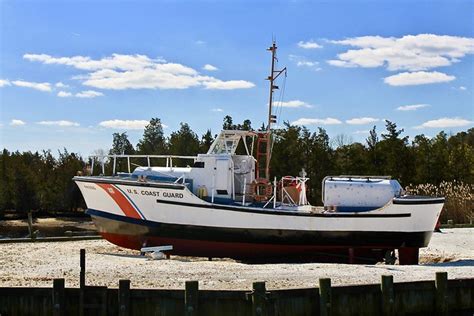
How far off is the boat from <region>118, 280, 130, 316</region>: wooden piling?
9940 mm

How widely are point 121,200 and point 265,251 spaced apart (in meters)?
5.52

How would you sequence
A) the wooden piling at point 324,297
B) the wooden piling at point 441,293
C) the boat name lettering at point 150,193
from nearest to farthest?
the wooden piling at point 324,297, the wooden piling at point 441,293, the boat name lettering at point 150,193

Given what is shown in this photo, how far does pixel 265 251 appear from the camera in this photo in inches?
857

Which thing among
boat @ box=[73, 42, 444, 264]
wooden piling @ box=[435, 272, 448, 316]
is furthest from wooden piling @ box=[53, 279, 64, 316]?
boat @ box=[73, 42, 444, 264]

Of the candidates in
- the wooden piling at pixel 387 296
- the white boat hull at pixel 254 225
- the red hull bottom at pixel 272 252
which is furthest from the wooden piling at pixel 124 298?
the red hull bottom at pixel 272 252

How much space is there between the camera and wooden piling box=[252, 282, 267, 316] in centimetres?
1147

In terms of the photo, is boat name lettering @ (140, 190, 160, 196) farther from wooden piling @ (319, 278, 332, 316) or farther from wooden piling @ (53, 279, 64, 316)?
wooden piling @ (319, 278, 332, 316)

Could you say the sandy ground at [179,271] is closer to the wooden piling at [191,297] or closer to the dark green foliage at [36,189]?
the wooden piling at [191,297]

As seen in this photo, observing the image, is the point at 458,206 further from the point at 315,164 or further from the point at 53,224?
the point at 53,224

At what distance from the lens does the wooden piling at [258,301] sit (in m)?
11.5

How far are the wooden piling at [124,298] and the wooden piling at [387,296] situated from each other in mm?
5176

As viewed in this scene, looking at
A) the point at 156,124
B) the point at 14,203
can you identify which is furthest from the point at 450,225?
the point at 156,124

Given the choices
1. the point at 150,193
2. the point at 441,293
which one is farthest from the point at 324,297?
the point at 150,193

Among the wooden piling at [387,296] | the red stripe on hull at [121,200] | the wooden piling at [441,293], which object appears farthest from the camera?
the red stripe on hull at [121,200]
